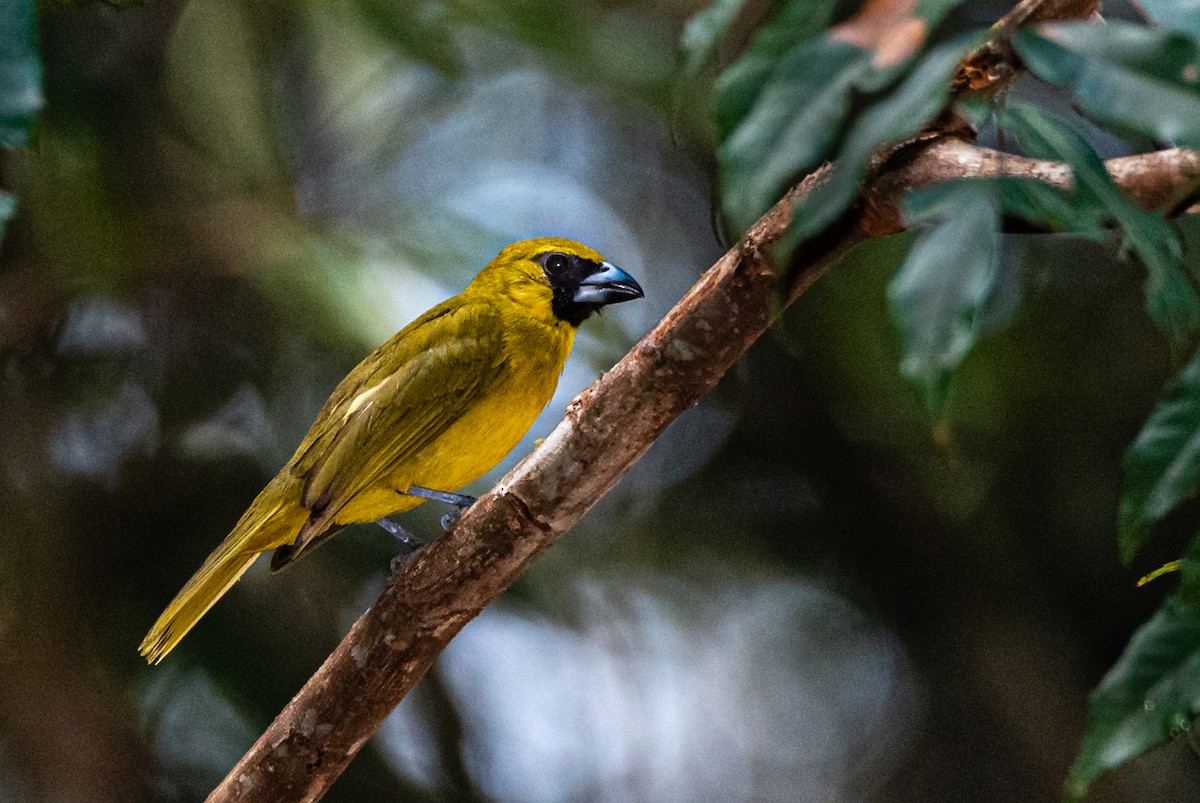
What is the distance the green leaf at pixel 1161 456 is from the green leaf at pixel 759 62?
45 cm

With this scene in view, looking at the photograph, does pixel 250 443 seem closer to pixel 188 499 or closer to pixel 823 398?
pixel 188 499

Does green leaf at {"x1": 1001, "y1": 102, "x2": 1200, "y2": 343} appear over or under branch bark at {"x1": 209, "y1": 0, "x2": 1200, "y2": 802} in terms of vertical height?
over

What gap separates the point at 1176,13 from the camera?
3.56 ft

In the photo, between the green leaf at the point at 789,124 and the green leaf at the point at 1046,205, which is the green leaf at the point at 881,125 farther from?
the green leaf at the point at 1046,205

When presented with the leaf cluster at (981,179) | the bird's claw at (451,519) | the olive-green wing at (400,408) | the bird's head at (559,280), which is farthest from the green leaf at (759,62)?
the bird's head at (559,280)

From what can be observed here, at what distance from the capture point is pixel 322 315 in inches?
182

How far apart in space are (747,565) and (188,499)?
8.62 feet

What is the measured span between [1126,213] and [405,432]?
2509 mm

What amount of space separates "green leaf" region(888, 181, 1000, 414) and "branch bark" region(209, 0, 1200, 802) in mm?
948

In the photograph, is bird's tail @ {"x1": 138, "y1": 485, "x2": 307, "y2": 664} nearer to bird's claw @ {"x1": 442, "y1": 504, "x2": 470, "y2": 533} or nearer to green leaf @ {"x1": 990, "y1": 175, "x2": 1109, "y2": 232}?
bird's claw @ {"x1": 442, "y1": 504, "x2": 470, "y2": 533}

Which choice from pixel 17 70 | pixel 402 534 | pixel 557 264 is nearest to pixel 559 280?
pixel 557 264

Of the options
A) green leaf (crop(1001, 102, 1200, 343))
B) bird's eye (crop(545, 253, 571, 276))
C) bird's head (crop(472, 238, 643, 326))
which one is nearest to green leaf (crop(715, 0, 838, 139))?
green leaf (crop(1001, 102, 1200, 343))

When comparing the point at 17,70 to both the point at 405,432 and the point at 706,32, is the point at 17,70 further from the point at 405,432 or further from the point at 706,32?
the point at 405,432

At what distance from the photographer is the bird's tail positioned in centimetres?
330
